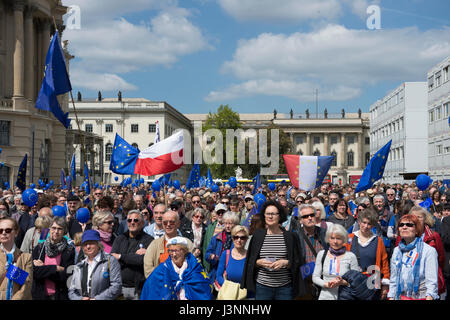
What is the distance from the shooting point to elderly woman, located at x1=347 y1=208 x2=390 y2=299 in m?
6.44

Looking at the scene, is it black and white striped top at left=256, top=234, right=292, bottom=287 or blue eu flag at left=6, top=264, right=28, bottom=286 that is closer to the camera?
blue eu flag at left=6, top=264, right=28, bottom=286

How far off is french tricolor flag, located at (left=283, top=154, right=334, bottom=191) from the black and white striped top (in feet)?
37.7

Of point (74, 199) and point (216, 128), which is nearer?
point (74, 199)

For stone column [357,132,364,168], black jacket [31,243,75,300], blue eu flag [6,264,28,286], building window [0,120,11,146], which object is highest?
stone column [357,132,364,168]

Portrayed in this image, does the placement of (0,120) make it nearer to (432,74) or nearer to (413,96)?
(432,74)

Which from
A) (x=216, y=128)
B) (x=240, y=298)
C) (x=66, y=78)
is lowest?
(x=240, y=298)

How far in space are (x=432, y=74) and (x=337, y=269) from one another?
4646 cm

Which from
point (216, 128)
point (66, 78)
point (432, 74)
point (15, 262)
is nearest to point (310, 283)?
point (15, 262)

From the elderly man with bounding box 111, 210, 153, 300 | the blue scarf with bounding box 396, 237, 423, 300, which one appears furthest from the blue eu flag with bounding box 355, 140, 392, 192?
the blue scarf with bounding box 396, 237, 423, 300

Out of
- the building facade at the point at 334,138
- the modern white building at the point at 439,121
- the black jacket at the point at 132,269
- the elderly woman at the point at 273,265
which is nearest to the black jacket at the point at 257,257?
the elderly woman at the point at 273,265

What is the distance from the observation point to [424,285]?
5508 mm

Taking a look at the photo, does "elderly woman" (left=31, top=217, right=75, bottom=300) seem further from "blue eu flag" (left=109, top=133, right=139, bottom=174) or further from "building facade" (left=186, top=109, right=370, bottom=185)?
"building facade" (left=186, top=109, right=370, bottom=185)

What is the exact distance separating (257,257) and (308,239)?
1039 mm

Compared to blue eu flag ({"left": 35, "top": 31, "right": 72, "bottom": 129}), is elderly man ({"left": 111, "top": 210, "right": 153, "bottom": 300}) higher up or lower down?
lower down
